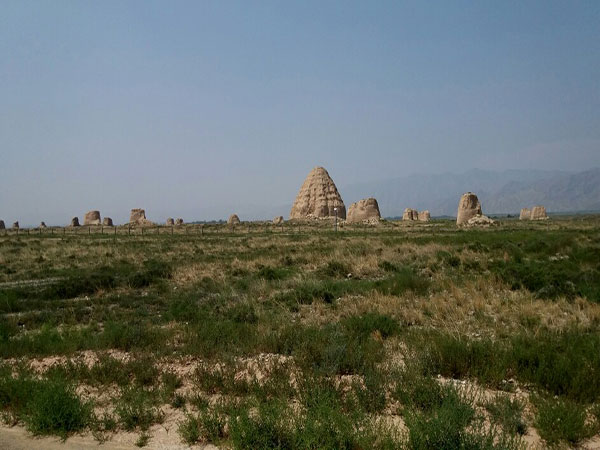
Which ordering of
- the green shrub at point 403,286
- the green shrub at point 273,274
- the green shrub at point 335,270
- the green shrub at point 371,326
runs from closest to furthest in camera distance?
the green shrub at point 371,326 → the green shrub at point 403,286 → the green shrub at point 273,274 → the green shrub at point 335,270

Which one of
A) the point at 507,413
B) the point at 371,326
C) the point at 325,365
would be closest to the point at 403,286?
the point at 371,326

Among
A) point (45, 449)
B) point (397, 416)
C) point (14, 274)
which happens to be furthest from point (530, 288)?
point (14, 274)

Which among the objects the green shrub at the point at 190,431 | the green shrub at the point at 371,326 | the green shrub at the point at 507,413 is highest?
the green shrub at the point at 371,326

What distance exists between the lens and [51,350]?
21.8ft

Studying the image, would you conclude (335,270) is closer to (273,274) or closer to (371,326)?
(273,274)

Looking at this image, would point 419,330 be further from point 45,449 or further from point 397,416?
point 45,449

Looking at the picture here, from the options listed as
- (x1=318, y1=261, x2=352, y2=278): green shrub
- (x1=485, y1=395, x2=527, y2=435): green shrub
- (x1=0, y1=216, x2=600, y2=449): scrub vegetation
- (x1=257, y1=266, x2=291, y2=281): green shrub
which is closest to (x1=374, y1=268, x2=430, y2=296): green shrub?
(x1=0, y1=216, x2=600, y2=449): scrub vegetation

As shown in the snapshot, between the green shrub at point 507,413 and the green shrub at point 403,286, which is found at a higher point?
the green shrub at point 403,286

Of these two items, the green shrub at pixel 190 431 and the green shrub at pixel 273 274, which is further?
the green shrub at pixel 273 274

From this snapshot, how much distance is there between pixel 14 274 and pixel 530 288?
20.3m

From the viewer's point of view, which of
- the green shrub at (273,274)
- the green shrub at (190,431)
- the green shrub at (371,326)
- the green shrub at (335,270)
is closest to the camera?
the green shrub at (190,431)

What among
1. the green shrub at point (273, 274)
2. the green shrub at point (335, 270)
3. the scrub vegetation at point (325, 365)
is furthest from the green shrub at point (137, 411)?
the green shrub at point (335, 270)

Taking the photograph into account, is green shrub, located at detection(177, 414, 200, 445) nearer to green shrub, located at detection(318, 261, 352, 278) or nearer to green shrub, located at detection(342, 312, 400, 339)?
green shrub, located at detection(342, 312, 400, 339)

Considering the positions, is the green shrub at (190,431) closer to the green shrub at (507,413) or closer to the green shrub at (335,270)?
the green shrub at (507,413)
